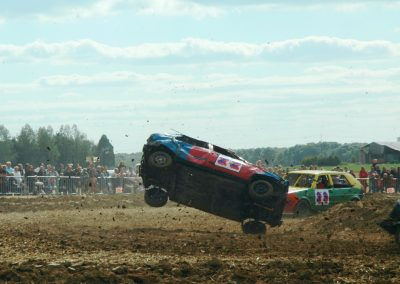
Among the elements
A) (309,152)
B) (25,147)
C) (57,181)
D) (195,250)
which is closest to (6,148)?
(25,147)

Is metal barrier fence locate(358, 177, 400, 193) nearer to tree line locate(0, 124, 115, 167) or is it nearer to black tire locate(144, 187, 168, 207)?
black tire locate(144, 187, 168, 207)

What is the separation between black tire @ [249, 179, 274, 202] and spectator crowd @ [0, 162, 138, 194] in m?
19.7

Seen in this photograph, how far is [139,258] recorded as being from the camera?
55.9ft

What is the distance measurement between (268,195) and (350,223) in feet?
7.55

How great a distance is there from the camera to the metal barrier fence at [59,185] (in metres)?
42.5

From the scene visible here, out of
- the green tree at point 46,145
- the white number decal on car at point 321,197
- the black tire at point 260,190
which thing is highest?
the green tree at point 46,145

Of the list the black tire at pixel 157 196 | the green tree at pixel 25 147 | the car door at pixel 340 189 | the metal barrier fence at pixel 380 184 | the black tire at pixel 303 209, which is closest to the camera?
the black tire at pixel 157 196

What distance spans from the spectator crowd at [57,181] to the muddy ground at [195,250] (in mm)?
11746

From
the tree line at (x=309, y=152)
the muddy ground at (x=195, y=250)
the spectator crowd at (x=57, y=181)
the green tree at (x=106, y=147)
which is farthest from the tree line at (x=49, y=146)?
the muddy ground at (x=195, y=250)

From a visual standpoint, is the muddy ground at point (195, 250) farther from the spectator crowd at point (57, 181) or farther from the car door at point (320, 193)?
the spectator crowd at point (57, 181)

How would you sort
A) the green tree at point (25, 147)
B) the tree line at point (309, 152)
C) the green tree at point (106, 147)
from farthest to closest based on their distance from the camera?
the green tree at point (106, 147) → the tree line at point (309, 152) → the green tree at point (25, 147)

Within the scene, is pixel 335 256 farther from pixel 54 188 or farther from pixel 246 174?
pixel 54 188

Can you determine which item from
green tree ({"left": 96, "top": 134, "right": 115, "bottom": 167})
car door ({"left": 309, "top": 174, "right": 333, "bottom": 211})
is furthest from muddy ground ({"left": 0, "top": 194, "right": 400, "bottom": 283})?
green tree ({"left": 96, "top": 134, "right": 115, "bottom": 167})

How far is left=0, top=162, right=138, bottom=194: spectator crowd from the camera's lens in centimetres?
4253
